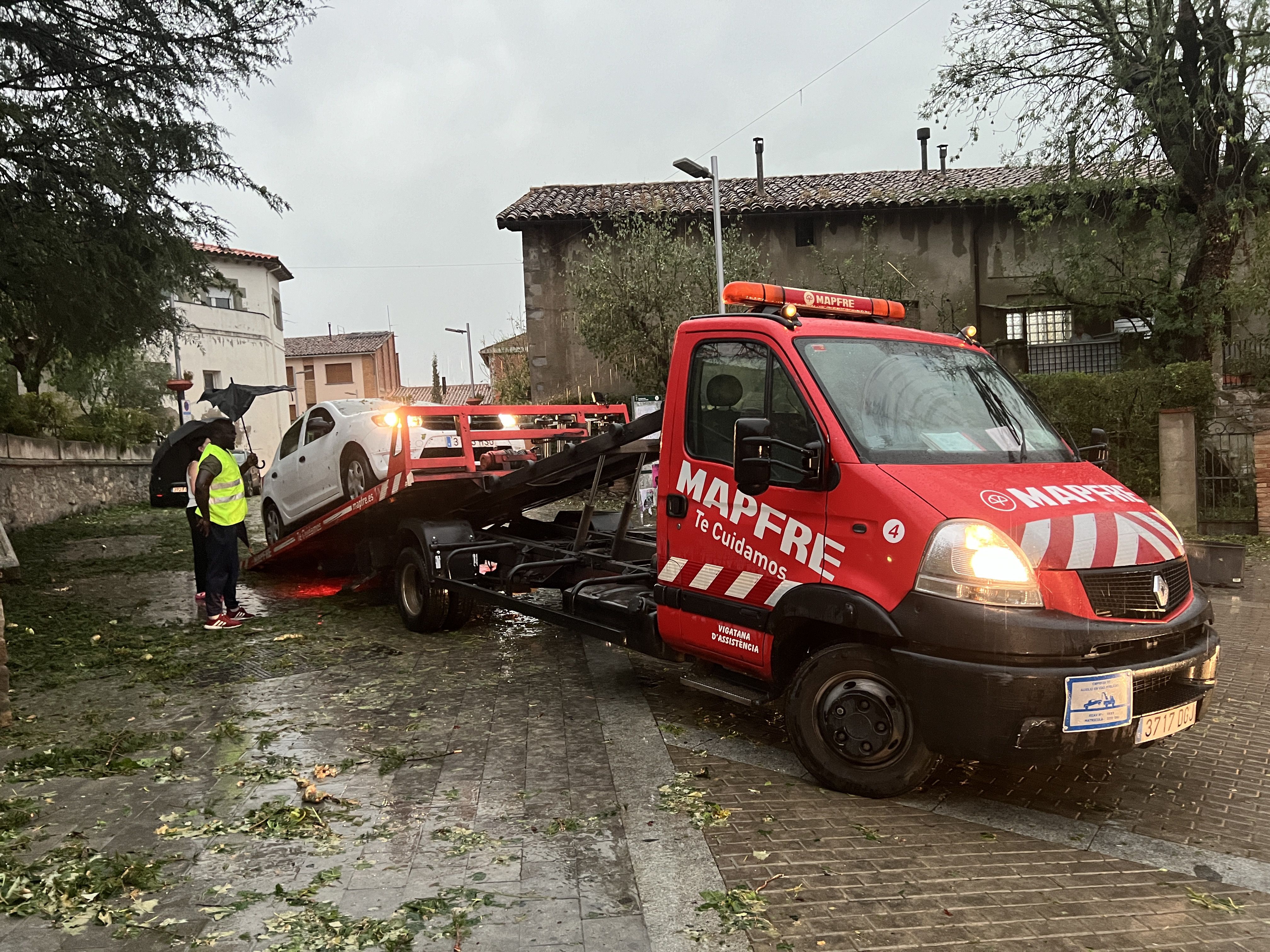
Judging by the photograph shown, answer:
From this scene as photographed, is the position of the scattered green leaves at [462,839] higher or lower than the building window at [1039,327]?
lower

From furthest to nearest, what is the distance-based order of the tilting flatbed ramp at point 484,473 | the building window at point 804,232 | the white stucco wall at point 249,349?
1. the white stucco wall at point 249,349
2. the building window at point 804,232
3. the tilting flatbed ramp at point 484,473

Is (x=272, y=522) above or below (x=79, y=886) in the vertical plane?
above

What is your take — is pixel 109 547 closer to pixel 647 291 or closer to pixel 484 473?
pixel 484 473

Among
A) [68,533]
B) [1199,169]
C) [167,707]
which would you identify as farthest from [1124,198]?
[68,533]

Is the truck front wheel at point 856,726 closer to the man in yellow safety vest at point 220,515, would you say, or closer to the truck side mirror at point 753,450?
the truck side mirror at point 753,450

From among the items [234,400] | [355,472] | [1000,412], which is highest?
[234,400]

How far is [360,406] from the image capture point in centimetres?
1080

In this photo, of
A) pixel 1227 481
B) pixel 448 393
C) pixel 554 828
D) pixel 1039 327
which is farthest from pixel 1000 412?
pixel 448 393

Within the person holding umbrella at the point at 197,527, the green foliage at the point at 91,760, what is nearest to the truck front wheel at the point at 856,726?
the green foliage at the point at 91,760

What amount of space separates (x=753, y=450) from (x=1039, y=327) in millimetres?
25276

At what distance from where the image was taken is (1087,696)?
387 cm

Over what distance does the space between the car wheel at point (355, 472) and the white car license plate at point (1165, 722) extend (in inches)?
292

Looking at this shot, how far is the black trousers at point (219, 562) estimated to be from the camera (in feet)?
29.0

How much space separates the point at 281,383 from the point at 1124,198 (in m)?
44.7
